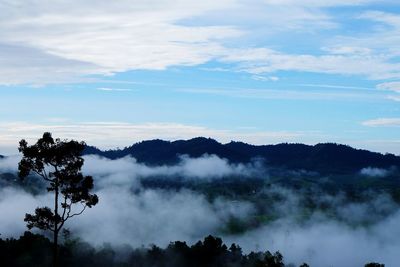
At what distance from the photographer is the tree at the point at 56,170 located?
201ft

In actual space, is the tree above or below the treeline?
above

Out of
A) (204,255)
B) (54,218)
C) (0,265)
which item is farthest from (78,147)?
(204,255)

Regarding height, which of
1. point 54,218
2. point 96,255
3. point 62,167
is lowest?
point 96,255

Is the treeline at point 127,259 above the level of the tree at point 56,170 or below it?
A: below

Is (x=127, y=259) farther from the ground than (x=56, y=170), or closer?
closer

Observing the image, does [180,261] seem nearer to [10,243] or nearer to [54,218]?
[10,243]

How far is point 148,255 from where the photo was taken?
640 ft

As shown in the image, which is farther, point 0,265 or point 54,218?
point 0,265

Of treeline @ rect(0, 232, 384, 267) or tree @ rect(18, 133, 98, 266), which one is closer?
tree @ rect(18, 133, 98, 266)

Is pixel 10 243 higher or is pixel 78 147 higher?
pixel 78 147

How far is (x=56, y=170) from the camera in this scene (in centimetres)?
6203

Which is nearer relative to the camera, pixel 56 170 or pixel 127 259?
pixel 56 170

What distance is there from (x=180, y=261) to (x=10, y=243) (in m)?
52.5

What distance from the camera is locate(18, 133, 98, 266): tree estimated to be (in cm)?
6112
